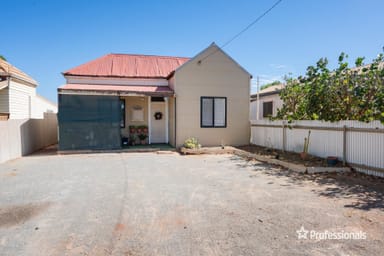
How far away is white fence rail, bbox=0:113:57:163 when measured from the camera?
29.8 feet

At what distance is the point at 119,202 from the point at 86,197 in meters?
0.86

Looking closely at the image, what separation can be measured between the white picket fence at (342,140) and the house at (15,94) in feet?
36.9

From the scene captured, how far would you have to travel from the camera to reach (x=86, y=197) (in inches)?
195

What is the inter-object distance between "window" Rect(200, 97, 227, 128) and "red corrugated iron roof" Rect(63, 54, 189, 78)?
3269 millimetres

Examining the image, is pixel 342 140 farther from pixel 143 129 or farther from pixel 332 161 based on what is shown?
pixel 143 129

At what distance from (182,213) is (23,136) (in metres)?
9.98

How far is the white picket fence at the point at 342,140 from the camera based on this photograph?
620 centimetres

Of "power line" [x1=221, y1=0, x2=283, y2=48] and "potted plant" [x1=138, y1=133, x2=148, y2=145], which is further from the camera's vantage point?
"potted plant" [x1=138, y1=133, x2=148, y2=145]

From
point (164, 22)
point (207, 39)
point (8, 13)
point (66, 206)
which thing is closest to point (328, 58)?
point (207, 39)

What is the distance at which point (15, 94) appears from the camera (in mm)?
11359

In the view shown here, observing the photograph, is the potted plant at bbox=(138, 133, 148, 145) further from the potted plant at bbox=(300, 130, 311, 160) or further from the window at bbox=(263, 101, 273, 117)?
the window at bbox=(263, 101, 273, 117)

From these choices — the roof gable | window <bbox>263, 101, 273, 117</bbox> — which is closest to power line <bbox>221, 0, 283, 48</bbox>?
the roof gable

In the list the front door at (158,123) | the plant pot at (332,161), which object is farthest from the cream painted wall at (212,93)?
the plant pot at (332,161)

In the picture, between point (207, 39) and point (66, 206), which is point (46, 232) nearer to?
point (66, 206)
